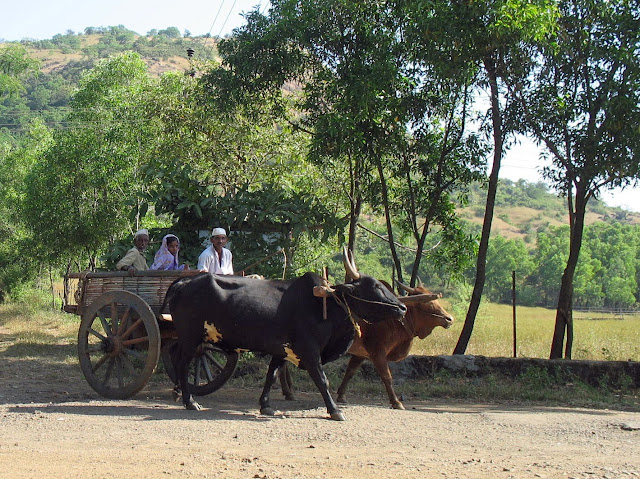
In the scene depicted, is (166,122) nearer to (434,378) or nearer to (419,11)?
(419,11)

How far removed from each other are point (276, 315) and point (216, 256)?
5.59 feet

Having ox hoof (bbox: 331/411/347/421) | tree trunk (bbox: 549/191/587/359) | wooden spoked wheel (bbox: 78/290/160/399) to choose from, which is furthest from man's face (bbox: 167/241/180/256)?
tree trunk (bbox: 549/191/587/359)

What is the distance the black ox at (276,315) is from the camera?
27.9ft

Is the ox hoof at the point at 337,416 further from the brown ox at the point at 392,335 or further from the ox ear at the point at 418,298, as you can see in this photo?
the ox ear at the point at 418,298

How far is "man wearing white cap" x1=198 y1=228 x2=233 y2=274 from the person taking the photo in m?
9.73

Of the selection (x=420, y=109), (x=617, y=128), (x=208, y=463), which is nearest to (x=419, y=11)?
(x=420, y=109)

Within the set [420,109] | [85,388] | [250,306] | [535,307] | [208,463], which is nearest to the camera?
[208,463]

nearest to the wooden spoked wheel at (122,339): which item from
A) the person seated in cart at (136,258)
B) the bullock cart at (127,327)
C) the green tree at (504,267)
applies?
the bullock cart at (127,327)

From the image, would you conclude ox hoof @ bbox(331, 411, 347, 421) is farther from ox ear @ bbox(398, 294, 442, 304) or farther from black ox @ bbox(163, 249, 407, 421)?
ox ear @ bbox(398, 294, 442, 304)

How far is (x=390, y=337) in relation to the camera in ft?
31.2

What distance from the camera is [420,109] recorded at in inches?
515

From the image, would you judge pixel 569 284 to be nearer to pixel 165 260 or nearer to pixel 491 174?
pixel 491 174

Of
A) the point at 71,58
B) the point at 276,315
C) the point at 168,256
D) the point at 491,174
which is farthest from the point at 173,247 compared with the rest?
the point at 71,58

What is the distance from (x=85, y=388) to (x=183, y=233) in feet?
9.52
